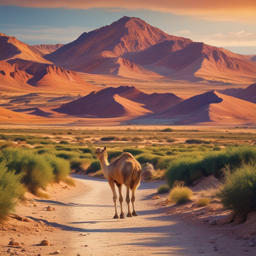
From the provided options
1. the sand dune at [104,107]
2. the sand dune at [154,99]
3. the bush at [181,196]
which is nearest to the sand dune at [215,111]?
the sand dune at [154,99]

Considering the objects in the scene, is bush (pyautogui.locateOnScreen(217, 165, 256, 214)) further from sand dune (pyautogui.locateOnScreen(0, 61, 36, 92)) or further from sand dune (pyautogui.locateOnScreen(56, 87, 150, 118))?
sand dune (pyautogui.locateOnScreen(0, 61, 36, 92))

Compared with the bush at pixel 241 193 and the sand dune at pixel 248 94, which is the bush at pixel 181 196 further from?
the sand dune at pixel 248 94

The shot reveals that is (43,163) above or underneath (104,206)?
above

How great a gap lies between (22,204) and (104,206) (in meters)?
3.24

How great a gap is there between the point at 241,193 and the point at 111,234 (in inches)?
124

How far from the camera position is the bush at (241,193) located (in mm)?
9484

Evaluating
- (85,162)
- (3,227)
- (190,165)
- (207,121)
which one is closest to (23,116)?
(207,121)

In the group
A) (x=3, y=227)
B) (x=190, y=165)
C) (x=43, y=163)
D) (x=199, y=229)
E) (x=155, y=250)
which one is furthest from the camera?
(x=190, y=165)

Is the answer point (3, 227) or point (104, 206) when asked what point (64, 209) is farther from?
point (3, 227)

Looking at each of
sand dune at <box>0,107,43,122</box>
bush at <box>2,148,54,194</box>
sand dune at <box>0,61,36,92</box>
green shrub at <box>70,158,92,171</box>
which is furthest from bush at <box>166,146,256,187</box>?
sand dune at <box>0,61,36,92</box>

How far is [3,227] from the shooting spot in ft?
29.9

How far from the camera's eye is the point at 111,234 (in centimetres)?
955

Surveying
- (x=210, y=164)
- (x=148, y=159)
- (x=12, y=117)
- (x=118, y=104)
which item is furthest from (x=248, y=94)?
(x=210, y=164)

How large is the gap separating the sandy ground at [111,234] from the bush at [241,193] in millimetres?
634
